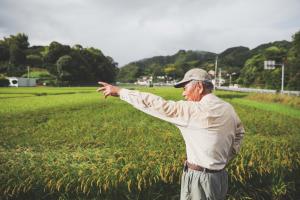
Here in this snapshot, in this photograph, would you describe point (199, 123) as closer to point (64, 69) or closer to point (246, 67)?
point (64, 69)

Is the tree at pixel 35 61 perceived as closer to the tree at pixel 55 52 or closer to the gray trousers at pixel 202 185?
the tree at pixel 55 52

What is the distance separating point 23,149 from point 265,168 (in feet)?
14.4

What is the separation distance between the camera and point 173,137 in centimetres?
761

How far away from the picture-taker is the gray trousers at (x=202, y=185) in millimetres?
3221

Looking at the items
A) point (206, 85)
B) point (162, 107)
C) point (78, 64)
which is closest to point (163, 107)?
point (162, 107)

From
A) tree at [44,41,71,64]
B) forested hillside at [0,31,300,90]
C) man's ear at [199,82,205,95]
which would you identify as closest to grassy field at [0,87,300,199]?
man's ear at [199,82,205,95]

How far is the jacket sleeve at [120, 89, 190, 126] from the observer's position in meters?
3.07

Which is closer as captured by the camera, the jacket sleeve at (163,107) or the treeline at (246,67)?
the jacket sleeve at (163,107)

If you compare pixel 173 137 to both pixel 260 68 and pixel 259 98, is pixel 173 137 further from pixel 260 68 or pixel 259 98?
pixel 260 68

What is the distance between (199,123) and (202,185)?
64 centimetres

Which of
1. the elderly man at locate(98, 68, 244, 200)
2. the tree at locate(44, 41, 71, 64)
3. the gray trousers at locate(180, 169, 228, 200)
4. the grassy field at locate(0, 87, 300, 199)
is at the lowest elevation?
the grassy field at locate(0, 87, 300, 199)

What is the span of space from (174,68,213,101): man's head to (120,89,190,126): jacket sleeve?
18 centimetres

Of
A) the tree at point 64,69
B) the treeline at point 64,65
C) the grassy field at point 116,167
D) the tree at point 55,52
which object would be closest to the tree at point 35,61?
the treeline at point 64,65

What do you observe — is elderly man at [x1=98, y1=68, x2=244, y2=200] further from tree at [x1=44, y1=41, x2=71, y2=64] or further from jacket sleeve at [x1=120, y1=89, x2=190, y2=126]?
tree at [x1=44, y1=41, x2=71, y2=64]
